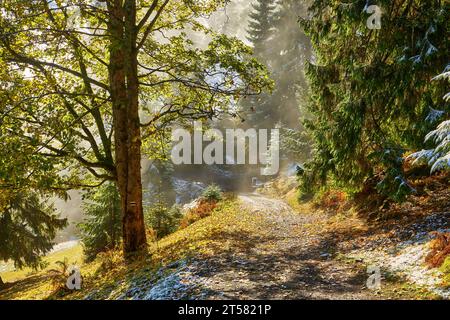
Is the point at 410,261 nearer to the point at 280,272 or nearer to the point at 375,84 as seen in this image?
the point at 280,272

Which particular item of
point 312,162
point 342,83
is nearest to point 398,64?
point 342,83

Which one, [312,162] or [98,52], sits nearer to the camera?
[312,162]

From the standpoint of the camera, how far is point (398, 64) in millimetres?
7980

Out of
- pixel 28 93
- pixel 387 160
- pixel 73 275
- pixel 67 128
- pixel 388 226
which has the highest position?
pixel 28 93

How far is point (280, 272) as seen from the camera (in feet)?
22.6

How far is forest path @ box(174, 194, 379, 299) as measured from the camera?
5617mm

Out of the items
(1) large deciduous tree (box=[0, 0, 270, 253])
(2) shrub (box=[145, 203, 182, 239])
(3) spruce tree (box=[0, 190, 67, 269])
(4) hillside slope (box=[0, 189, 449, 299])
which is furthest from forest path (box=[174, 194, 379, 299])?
(3) spruce tree (box=[0, 190, 67, 269])

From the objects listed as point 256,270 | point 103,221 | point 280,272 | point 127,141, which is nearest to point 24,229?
point 103,221

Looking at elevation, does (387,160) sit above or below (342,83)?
below

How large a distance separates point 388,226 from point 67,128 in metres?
9.00

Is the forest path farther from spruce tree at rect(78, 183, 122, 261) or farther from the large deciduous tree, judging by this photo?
spruce tree at rect(78, 183, 122, 261)
